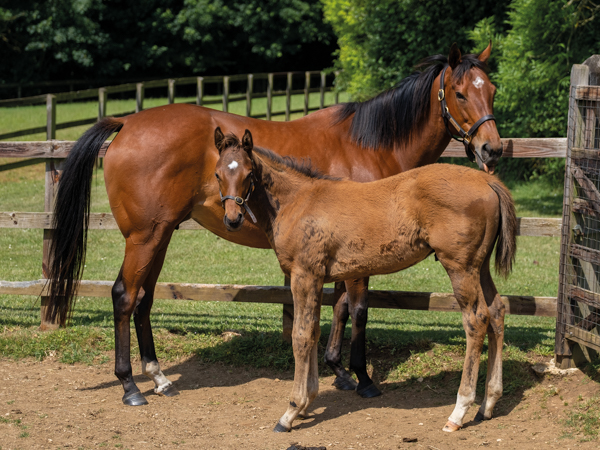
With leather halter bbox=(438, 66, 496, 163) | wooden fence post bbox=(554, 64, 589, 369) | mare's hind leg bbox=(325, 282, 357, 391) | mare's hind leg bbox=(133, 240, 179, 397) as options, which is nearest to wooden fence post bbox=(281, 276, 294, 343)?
mare's hind leg bbox=(325, 282, 357, 391)

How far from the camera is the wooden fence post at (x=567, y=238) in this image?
517cm

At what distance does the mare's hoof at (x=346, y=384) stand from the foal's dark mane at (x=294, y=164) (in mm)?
1736

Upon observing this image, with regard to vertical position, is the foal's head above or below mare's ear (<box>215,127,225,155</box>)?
below

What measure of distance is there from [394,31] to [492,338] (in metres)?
11.3

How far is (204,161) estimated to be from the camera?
5195 millimetres

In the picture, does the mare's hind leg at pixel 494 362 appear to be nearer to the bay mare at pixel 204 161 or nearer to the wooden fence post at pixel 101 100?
the bay mare at pixel 204 161

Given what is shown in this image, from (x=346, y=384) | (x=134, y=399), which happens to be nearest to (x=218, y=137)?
(x=134, y=399)

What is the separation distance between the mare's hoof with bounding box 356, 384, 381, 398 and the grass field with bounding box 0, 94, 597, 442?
0.98ft

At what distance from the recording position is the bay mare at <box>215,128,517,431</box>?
427 centimetres

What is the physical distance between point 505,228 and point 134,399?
3.05m

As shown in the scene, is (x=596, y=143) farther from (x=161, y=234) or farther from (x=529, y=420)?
(x=161, y=234)

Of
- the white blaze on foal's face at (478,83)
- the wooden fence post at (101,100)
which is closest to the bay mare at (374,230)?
the white blaze on foal's face at (478,83)

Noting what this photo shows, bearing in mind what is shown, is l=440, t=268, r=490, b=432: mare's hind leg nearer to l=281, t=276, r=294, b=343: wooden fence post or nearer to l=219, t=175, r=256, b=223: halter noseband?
l=219, t=175, r=256, b=223: halter noseband

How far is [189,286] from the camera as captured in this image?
20.4 feet
